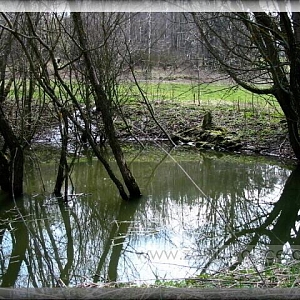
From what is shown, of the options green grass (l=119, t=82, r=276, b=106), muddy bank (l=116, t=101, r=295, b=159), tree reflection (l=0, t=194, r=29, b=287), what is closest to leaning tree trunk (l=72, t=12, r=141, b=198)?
tree reflection (l=0, t=194, r=29, b=287)

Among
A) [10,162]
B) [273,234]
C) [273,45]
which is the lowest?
[273,234]

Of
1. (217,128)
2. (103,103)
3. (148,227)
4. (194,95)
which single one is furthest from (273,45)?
(194,95)

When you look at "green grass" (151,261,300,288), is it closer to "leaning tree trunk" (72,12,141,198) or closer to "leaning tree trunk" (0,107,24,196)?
"leaning tree trunk" (72,12,141,198)

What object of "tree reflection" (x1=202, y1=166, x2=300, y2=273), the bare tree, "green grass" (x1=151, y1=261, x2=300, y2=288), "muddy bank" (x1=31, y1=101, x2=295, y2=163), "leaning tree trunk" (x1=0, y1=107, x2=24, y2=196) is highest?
the bare tree

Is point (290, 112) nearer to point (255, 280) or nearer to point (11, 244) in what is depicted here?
point (11, 244)

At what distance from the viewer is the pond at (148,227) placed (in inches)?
155

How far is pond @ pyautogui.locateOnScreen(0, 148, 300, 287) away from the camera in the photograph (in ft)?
13.0

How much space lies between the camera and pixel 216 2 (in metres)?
6.25

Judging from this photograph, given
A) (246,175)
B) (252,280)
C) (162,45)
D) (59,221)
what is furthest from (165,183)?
(162,45)

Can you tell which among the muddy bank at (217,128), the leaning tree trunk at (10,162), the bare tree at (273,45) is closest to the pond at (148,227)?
the leaning tree trunk at (10,162)

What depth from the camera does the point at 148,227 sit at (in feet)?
16.9

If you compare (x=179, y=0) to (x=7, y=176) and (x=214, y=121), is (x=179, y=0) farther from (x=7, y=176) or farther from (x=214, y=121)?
(x=214, y=121)

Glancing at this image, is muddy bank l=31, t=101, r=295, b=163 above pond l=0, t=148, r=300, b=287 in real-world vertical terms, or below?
above

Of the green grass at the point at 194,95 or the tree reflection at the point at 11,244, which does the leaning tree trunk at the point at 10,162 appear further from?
the green grass at the point at 194,95
